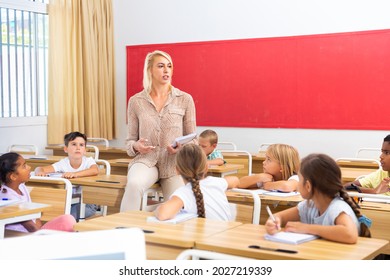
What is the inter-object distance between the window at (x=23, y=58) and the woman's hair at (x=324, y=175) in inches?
215

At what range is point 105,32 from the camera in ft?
28.5

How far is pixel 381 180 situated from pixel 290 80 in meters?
3.56

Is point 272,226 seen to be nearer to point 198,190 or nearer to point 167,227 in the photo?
point 167,227

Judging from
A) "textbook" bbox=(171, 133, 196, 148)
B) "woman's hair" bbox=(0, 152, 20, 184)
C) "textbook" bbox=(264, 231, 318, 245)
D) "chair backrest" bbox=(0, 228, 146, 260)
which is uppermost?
"chair backrest" bbox=(0, 228, 146, 260)

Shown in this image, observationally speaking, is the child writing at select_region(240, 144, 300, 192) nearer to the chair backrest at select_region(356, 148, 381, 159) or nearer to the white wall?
the chair backrest at select_region(356, 148, 381, 159)

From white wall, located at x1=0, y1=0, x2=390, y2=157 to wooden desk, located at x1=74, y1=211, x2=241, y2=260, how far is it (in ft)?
16.0

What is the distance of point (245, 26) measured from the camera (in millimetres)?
7984

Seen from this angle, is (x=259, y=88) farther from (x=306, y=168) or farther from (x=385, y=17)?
(x=306, y=168)

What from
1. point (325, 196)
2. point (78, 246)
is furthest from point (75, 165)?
point (78, 246)

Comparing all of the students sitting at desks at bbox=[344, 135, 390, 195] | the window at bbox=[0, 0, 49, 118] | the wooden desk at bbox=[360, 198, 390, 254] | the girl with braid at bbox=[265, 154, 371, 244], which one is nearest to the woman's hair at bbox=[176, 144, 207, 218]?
the girl with braid at bbox=[265, 154, 371, 244]

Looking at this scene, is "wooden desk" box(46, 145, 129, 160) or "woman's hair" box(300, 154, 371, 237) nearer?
"woman's hair" box(300, 154, 371, 237)

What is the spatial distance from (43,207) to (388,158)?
228 centimetres

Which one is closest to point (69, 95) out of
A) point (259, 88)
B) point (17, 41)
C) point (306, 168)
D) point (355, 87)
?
point (17, 41)

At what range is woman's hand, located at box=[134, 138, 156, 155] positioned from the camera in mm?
4248
